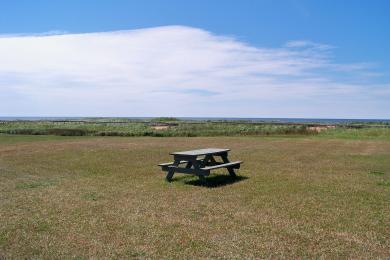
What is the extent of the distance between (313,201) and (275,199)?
0.85 meters

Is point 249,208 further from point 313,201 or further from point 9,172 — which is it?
point 9,172

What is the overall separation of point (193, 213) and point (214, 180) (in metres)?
4.13

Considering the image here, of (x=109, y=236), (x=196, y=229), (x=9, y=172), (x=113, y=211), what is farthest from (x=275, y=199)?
(x=9, y=172)

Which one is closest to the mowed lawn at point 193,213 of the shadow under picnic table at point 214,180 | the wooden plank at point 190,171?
the shadow under picnic table at point 214,180

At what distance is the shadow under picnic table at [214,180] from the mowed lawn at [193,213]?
0.03 m

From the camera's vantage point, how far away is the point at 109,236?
6.58m

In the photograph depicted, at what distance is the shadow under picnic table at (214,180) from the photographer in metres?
11.5

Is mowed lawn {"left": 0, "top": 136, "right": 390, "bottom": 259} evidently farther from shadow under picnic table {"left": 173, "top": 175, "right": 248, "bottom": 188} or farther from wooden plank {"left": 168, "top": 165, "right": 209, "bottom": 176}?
wooden plank {"left": 168, "top": 165, "right": 209, "bottom": 176}

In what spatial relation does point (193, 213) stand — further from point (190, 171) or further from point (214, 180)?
point (214, 180)

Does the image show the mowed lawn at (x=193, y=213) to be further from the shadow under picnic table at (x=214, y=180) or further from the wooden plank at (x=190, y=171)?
the wooden plank at (x=190, y=171)

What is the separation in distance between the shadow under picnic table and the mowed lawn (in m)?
0.03

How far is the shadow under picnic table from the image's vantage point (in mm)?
11491

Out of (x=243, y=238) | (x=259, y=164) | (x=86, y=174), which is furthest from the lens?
(x=259, y=164)

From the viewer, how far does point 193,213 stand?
8125mm
